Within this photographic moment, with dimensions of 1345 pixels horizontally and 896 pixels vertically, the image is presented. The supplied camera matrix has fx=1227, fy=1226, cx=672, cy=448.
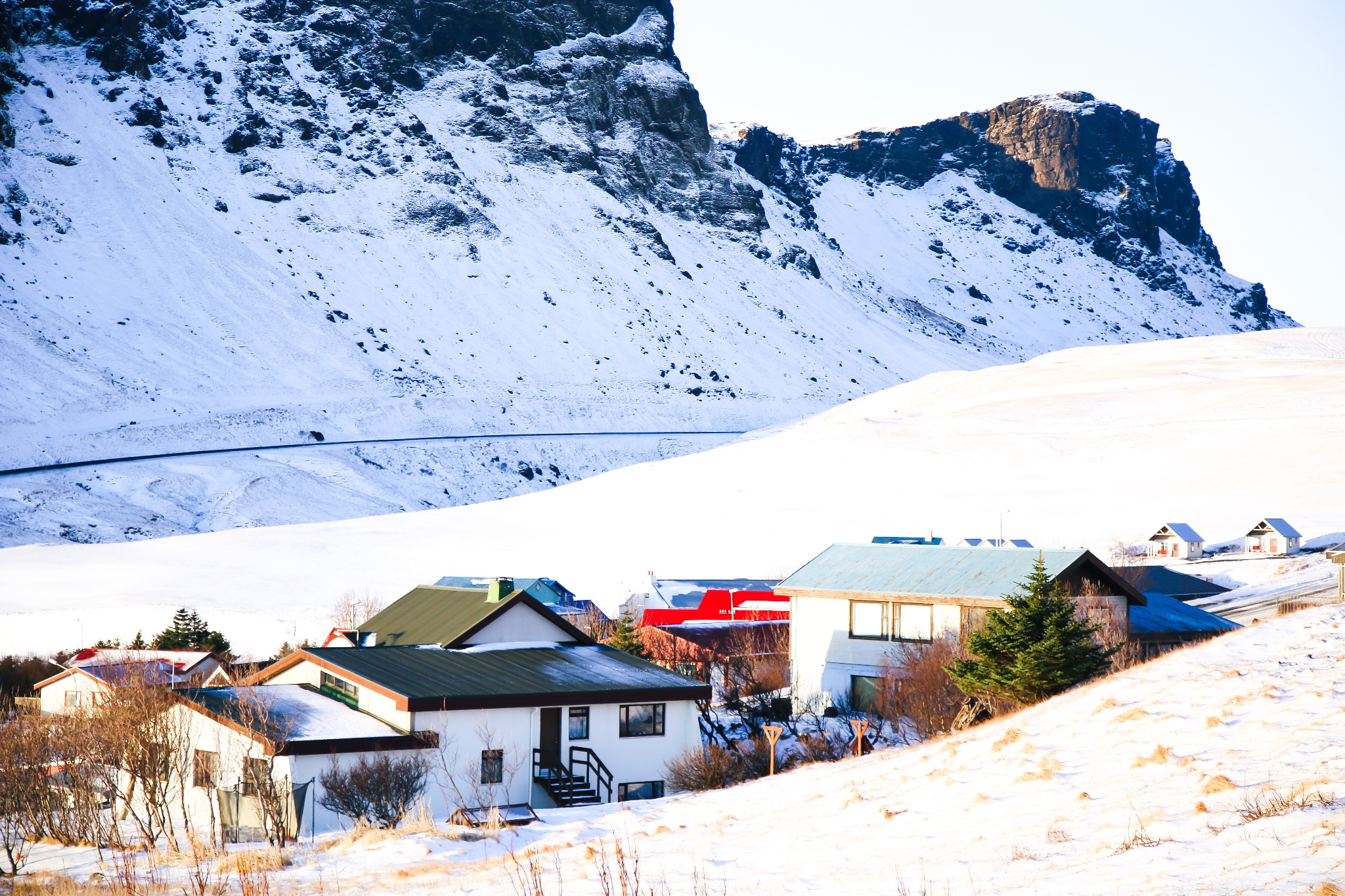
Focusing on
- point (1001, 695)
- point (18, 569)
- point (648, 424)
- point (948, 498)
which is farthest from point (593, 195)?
point (1001, 695)

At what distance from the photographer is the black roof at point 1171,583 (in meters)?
43.6

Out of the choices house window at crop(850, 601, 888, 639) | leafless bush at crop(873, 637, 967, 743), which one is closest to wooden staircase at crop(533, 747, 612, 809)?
leafless bush at crop(873, 637, 967, 743)

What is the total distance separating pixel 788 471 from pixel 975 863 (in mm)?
75383

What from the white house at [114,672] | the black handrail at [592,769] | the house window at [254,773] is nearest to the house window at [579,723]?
the black handrail at [592,769]

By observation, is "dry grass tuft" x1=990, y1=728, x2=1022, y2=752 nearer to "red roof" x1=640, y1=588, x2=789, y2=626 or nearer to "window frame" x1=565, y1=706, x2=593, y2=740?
"window frame" x1=565, y1=706, x2=593, y2=740

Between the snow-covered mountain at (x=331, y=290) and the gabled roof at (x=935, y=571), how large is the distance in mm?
59426

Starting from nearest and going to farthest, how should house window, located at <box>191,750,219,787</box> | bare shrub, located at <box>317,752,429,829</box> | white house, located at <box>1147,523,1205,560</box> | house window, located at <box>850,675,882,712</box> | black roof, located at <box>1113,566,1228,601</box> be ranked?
bare shrub, located at <box>317,752,429,829</box> → house window, located at <box>191,750,219,787</box> → house window, located at <box>850,675,882,712</box> → black roof, located at <box>1113,566,1228,601</box> → white house, located at <box>1147,523,1205,560</box>

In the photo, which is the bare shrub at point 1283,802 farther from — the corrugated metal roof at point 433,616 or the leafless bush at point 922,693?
the corrugated metal roof at point 433,616

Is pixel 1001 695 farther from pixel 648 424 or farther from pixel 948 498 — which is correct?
pixel 648 424

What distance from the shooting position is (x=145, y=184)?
148 metres

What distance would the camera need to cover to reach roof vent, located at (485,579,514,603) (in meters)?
28.7

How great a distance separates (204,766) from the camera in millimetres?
21094

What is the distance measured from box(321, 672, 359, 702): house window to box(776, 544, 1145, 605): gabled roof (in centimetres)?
1205

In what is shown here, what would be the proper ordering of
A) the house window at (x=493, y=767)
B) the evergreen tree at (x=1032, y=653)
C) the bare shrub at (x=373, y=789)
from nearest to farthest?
the bare shrub at (x=373, y=789)
the evergreen tree at (x=1032, y=653)
the house window at (x=493, y=767)
